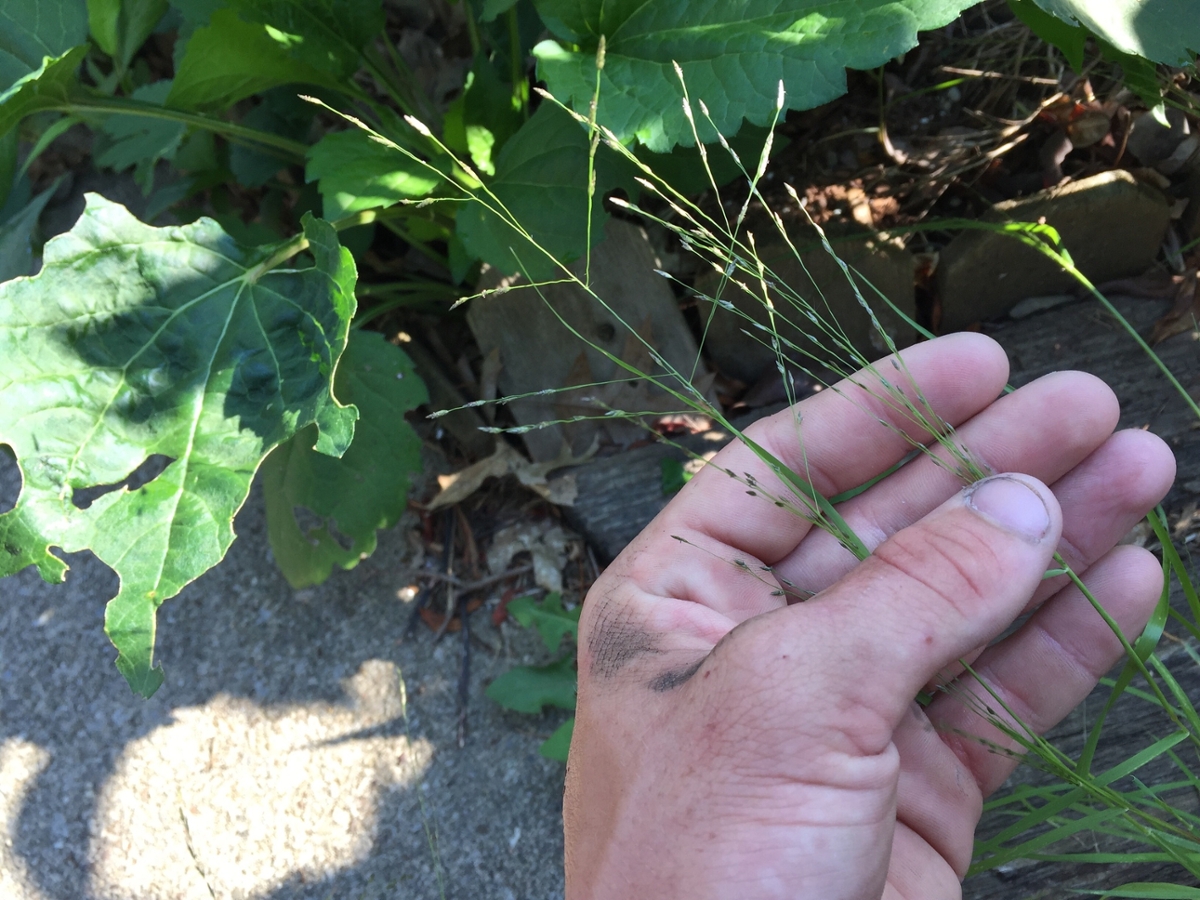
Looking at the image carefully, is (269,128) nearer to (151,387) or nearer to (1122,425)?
(151,387)

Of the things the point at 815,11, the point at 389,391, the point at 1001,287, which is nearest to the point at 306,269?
the point at 389,391

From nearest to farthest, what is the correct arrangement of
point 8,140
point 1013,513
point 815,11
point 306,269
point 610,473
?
point 1013,513, point 815,11, point 306,269, point 8,140, point 610,473

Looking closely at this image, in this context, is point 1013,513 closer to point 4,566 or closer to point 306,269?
point 306,269

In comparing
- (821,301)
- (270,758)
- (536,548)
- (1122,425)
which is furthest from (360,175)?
(1122,425)

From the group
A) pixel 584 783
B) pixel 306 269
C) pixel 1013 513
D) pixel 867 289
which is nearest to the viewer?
pixel 1013 513

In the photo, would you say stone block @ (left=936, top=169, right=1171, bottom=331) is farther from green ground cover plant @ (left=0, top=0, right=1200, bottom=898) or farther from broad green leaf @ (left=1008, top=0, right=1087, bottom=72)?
broad green leaf @ (left=1008, top=0, right=1087, bottom=72)

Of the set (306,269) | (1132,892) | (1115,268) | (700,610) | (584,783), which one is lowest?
(584,783)
